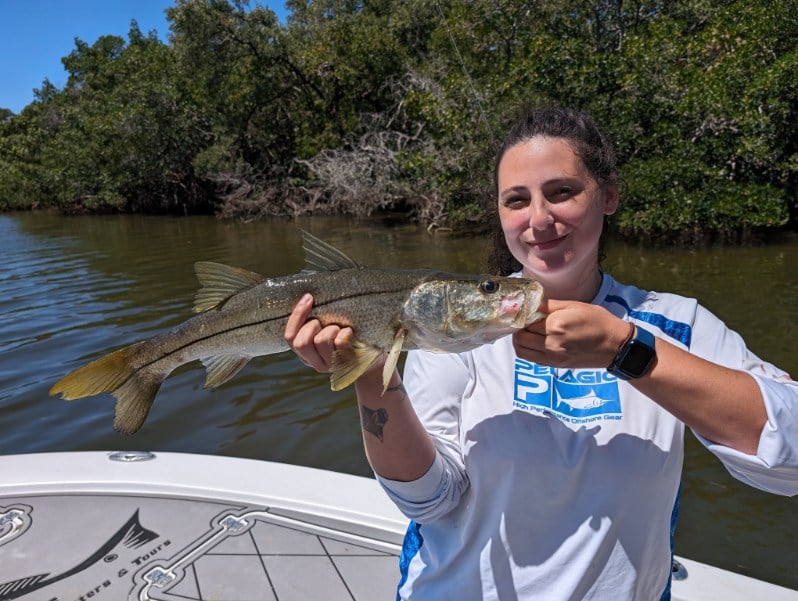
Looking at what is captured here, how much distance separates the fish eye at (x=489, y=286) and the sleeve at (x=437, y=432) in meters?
0.23

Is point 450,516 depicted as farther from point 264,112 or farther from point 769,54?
point 264,112

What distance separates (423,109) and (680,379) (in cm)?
1620

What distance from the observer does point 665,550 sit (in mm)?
1766

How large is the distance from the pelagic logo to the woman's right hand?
1.97ft

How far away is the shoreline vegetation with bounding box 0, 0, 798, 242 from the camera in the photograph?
12.9 meters

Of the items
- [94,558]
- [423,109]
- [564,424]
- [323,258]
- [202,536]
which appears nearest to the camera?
[564,424]

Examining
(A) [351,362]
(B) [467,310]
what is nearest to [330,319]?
(A) [351,362]

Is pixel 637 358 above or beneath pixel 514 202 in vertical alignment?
beneath

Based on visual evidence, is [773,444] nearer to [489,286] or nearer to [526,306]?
[526,306]

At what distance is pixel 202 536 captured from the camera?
3.00 metres

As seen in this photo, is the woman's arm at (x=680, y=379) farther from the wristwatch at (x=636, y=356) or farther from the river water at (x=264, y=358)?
the river water at (x=264, y=358)

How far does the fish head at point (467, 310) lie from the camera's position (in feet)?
5.24

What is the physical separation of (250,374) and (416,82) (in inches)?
597

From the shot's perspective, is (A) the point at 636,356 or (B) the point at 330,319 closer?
(A) the point at 636,356
